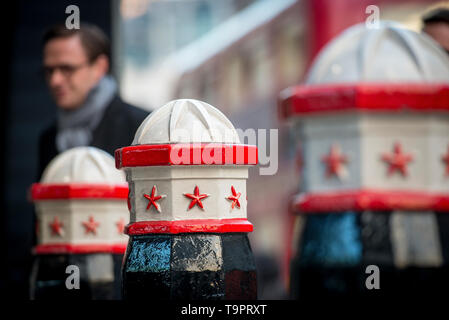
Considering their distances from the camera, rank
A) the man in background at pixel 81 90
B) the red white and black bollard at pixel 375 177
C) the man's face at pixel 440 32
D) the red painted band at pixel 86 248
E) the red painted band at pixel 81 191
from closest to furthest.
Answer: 1. the red white and black bollard at pixel 375 177
2. the man's face at pixel 440 32
3. the red painted band at pixel 81 191
4. the red painted band at pixel 86 248
5. the man in background at pixel 81 90

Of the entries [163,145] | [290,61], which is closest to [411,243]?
[163,145]

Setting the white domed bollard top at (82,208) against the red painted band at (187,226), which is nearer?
the red painted band at (187,226)

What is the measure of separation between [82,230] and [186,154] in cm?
177

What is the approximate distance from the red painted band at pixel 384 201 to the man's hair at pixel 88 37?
5134 mm

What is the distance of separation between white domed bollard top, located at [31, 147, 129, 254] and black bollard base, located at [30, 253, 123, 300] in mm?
51

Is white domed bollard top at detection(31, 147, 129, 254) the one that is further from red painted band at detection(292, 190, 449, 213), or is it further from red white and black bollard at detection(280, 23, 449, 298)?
red painted band at detection(292, 190, 449, 213)

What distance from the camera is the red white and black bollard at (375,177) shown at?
2637 millimetres

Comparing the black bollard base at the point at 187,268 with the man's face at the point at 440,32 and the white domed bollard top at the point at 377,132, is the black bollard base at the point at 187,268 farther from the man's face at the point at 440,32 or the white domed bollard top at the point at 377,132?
the man's face at the point at 440,32

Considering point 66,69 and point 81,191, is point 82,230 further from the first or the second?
point 66,69

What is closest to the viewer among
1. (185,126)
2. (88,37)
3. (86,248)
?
(185,126)

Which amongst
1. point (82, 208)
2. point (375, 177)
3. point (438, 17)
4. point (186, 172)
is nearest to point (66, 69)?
point (82, 208)

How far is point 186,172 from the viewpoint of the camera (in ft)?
10.2

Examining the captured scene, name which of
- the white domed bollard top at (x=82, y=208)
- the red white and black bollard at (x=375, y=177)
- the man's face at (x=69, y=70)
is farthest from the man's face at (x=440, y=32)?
the man's face at (x=69, y=70)

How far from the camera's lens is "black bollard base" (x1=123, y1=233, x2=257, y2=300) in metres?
3.06
